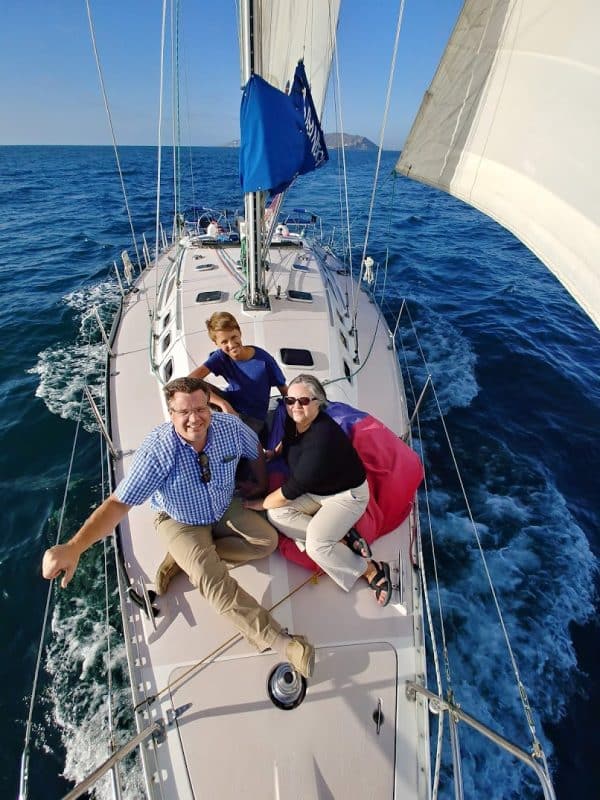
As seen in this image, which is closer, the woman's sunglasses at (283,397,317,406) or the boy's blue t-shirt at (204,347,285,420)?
the woman's sunglasses at (283,397,317,406)

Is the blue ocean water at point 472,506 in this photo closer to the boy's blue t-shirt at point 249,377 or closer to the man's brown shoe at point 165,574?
the man's brown shoe at point 165,574

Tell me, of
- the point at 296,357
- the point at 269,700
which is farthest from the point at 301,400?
the point at 296,357

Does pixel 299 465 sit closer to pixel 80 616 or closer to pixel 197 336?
pixel 197 336

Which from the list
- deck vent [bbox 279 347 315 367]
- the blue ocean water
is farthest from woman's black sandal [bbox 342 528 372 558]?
deck vent [bbox 279 347 315 367]

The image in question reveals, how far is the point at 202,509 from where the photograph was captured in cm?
307

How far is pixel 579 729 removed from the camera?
4148 millimetres

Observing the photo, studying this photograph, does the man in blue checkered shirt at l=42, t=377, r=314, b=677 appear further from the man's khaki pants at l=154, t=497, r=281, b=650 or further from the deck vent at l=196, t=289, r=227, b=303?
the deck vent at l=196, t=289, r=227, b=303

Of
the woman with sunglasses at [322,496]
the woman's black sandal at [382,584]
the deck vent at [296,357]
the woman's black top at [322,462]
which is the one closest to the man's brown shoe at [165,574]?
the woman with sunglasses at [322,496]

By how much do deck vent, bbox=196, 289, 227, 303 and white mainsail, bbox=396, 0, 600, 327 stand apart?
4399 millimetres

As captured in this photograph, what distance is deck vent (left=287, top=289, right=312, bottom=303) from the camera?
21.6 feet

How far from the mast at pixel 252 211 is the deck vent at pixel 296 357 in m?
1.11

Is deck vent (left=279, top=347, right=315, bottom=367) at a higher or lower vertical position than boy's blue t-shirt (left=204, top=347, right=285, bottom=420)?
lower

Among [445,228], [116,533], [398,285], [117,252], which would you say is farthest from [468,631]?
[445,228]

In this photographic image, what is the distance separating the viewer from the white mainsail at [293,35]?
600cm
